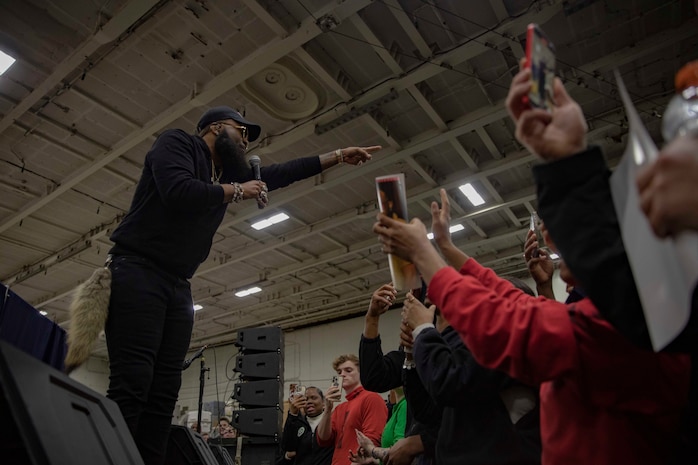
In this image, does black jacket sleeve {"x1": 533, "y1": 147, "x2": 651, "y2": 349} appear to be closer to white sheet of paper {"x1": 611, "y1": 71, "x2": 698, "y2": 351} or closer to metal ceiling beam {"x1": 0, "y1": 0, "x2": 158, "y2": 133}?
white sheet of paper {"x1": 611, "y1": 71, "x2": 698, "y2": 351}

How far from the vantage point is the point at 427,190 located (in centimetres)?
673

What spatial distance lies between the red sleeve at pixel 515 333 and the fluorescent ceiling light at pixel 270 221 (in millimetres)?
6792

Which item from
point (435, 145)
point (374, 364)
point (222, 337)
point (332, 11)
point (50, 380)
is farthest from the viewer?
point (222, 337)

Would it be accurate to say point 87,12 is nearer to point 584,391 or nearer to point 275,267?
point 584,391

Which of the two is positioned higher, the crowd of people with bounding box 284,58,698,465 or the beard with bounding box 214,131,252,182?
the beard with bounding box 214,131,252,182

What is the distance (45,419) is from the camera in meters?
0.76

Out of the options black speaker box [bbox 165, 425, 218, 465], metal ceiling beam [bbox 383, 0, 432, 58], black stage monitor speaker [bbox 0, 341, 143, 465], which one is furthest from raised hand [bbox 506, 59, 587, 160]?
metal ceiling beam [bbox 383, 0, 432, 58]

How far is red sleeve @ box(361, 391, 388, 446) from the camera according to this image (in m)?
3.11

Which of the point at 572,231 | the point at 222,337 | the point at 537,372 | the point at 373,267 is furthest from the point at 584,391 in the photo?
the point at 222,337

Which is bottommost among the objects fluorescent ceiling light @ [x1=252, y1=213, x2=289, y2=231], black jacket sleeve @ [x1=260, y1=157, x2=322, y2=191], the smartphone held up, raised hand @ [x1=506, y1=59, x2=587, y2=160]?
raised hand @ [x1=506, y1=59, x2=587, y2=160]

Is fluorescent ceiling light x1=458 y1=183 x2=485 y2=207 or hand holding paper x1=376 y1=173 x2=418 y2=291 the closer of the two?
hand holding paper x1=376 y1=173 x2=418 y2=291

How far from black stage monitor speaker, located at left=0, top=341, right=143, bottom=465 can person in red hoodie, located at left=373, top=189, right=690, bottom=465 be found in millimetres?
678

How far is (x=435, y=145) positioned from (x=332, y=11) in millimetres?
2506

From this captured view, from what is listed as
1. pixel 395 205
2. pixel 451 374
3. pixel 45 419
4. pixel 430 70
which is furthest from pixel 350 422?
pixel 430 70
